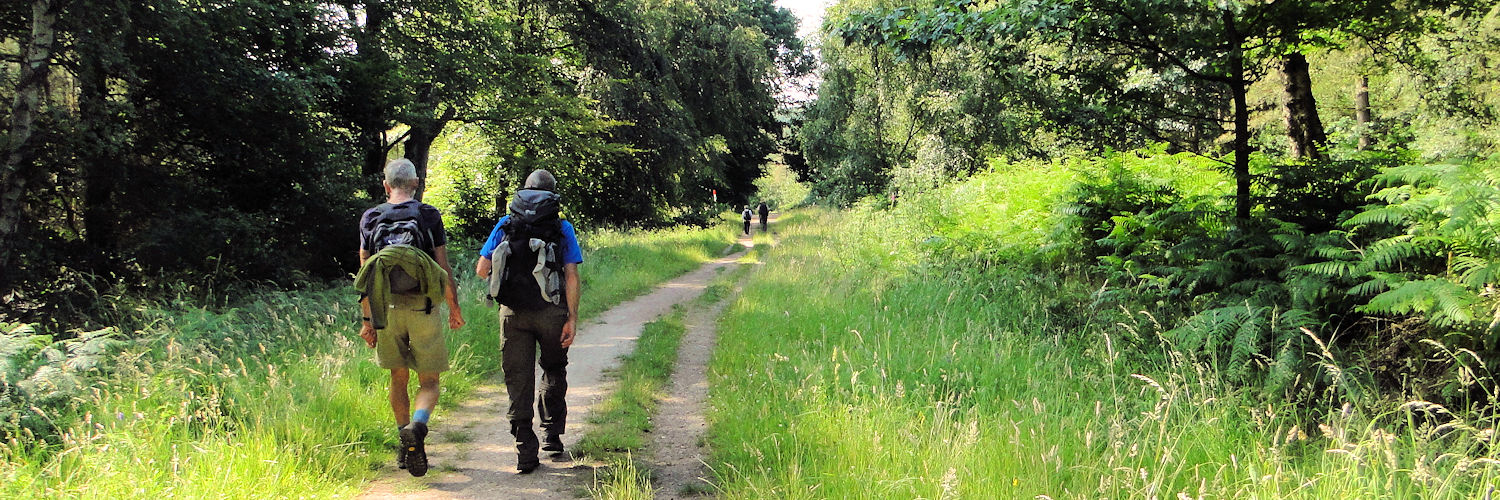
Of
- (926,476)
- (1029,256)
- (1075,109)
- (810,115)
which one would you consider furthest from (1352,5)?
(810,115)

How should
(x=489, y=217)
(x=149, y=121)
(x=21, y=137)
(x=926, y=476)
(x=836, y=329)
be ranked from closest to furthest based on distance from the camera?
1. (x=926, y=476)
2. (x=836, y=329)
3. (x=21, y=137)
4. (x=149, y=121)
5. (x=489, y=217)

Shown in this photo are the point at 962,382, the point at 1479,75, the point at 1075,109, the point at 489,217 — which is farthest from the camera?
the point at 489,217

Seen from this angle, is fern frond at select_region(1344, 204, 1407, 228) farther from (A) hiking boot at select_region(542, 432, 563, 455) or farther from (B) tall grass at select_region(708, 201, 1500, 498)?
(A) hiking boot at select_region(542, 432, 563, 455)

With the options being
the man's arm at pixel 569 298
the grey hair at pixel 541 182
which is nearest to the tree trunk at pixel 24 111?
the grey hair at pixel 541 182

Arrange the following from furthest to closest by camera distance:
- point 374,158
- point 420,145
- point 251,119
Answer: point 420,145, point 374,158, point 251,119

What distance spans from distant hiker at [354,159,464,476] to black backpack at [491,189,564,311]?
31 centimetres

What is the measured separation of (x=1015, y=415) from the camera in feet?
14.6

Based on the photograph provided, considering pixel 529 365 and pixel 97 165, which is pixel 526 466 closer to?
pixel 529 365

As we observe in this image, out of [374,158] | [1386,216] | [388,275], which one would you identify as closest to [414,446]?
[388,275]

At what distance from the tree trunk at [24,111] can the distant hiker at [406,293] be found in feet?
23.7

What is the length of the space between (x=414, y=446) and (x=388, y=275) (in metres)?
0.96

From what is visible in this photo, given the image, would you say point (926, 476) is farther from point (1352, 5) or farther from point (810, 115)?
point (810, 115)

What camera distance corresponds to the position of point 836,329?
7.18 metres

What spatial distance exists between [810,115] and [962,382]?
30.1 m
